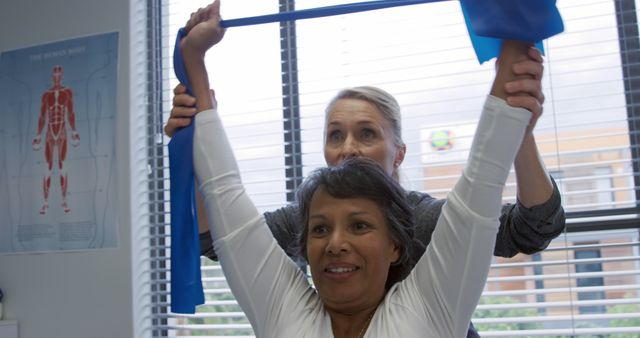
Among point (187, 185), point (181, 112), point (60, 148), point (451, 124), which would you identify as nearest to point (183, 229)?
point (187, 185)

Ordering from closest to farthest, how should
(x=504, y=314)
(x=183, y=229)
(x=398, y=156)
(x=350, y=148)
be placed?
(x=183, y=229) < (x=350, y=148) < (x=398, y=156) < (x=504, y=314)

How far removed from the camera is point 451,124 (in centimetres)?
224

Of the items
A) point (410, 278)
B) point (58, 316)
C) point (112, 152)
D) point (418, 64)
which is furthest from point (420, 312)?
point (58, 316)

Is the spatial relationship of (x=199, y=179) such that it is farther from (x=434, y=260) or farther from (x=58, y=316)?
(x=58, y=316)

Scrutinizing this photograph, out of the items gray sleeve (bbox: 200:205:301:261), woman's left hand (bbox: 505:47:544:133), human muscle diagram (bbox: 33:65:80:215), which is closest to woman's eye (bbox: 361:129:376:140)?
gray sleeve (bbox: 200:205:301:261)

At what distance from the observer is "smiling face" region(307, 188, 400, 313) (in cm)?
95

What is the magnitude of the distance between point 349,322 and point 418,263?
0.17 metres

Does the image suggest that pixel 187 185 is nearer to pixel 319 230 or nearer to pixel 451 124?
pixel 319 230

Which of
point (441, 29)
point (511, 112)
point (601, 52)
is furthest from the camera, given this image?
point (441, 29)

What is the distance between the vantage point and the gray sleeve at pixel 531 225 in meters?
1.08

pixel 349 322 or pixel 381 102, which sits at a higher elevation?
pixel 381 102

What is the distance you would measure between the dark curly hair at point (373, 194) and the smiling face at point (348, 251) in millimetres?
14

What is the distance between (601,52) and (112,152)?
2005 mm

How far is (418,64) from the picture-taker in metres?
2.28
